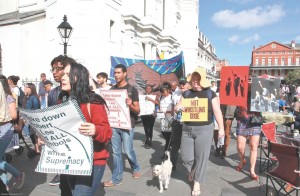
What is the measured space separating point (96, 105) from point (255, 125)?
4049mm

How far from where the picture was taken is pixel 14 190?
5105mm

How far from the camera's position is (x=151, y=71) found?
10.1 meters

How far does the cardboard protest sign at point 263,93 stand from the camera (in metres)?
5.77

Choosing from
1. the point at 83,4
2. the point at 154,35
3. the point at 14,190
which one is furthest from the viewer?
the point at 154,35

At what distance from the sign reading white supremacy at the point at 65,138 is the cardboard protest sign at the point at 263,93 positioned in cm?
394

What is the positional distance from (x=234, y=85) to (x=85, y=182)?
3.71m

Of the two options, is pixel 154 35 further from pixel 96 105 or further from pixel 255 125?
pixel 96 105

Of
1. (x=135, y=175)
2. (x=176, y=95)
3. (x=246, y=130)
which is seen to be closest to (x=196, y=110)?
(x=246, y=130)

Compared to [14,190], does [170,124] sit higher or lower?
higher

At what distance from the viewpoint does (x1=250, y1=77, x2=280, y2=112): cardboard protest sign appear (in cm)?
577

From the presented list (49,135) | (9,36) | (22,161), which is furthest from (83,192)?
(9,36)

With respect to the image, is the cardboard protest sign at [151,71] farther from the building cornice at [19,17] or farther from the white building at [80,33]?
the building cornice at [19,17]

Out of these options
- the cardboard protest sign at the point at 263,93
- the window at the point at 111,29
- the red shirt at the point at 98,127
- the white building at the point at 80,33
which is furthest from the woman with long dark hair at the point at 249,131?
the window at the point at 111,29

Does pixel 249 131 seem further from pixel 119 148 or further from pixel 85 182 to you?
pixel 85 182
